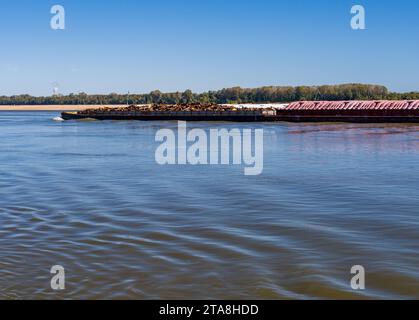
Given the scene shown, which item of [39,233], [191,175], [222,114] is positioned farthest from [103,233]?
[222,114]

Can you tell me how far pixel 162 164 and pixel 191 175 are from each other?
5.03 meters

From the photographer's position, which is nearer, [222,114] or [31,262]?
[31,262]

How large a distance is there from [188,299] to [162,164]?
1850cm

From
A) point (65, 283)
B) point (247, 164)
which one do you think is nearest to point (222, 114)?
point (247, 164)

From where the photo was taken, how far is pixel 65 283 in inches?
323

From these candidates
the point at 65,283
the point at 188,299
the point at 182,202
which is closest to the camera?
the point at 188,299

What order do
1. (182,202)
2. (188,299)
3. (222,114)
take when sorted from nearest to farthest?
(188,299) < (182,202) < (222,114)

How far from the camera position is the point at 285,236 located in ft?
35.9

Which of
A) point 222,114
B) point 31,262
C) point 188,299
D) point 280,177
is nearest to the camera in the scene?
point 188,299

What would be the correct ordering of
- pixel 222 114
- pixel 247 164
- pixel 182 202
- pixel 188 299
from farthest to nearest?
pixel 222 114
pixel 247 164
pixel 182 202
pixel 188 299

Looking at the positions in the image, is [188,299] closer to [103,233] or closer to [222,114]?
[103,233]
